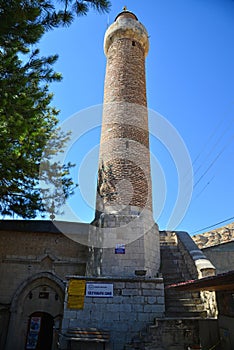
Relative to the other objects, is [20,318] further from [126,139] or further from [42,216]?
[126,139]

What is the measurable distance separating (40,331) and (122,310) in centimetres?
445

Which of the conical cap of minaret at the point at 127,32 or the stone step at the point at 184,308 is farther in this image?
the conical cap of minaret at the point at 127,32

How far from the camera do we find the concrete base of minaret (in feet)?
24.7

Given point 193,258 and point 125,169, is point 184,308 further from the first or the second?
point 125,169

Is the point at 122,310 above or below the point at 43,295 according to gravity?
below

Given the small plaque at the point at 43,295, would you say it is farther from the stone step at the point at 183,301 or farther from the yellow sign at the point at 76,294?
the stone step at the point at 183,301

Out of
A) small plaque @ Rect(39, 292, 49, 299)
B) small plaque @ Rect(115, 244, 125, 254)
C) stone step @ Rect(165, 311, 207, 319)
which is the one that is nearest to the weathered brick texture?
small plaque @ Rect(115, 244, 125, 254)

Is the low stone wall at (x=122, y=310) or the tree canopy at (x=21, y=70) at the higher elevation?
the tree canopy at (x=21, y=70)

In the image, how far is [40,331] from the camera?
9.06 metres

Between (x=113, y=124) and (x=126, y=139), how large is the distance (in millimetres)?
957

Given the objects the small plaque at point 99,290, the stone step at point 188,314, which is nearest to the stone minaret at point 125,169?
the small plaque at point 99,290

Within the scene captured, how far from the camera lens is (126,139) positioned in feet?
31.8

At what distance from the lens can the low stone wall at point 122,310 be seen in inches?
249

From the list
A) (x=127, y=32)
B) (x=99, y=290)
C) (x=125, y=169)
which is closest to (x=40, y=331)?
(x=99, y=290)
